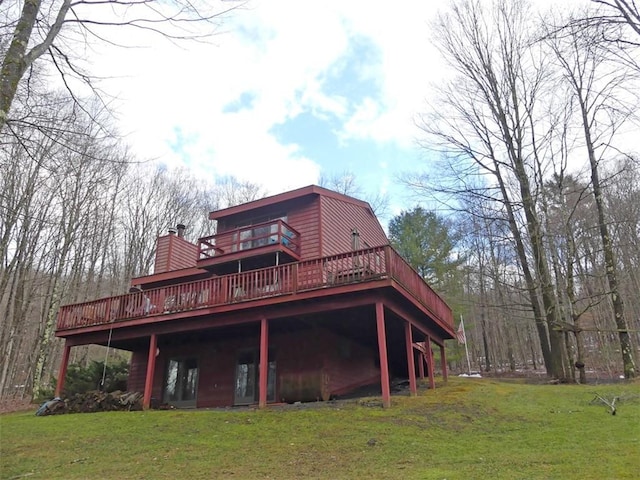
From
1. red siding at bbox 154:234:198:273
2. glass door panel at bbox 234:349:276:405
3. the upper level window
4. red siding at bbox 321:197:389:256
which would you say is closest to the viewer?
glass door panel at bbox 234:349:276:405

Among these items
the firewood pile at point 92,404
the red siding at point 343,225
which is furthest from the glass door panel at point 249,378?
the red siding at point 343,225

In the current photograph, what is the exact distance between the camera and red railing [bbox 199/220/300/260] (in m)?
14.5

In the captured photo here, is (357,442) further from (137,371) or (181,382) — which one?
(137,371)

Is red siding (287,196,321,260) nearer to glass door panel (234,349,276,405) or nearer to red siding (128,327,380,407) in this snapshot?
red siding (128,327,380,407)

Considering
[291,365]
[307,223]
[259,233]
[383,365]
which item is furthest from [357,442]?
[259,233]

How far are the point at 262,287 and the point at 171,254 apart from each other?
7925 mm

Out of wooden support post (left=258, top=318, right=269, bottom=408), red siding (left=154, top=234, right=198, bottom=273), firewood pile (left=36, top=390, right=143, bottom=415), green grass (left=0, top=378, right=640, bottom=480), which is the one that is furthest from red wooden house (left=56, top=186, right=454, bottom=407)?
green grass (left=0, top=378, right=640, bottom=480)

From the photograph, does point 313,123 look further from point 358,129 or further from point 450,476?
point 450,476

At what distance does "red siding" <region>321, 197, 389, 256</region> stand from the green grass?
255 inches

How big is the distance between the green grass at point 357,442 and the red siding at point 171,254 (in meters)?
8.25

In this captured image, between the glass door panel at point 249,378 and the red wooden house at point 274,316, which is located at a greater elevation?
the red wooden house at point 274,316

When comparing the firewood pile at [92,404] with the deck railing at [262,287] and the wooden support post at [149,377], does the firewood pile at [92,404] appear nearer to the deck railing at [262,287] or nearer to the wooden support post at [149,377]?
the wooden support post at [149,377]

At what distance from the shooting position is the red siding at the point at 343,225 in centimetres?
1582

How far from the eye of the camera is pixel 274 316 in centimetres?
1217
